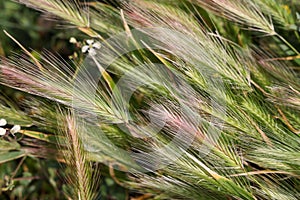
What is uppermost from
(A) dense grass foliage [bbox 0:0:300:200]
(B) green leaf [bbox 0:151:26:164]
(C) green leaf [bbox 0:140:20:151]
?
(A) dense grass foliage [bbox 0:0:300:200]

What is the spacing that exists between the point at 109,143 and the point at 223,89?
22 centimetres

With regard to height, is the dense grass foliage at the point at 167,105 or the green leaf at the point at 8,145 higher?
the dense grass foliage at the point at 167,105

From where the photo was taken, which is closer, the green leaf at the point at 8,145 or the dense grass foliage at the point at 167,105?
the dense grass foliage at the point at 167,105

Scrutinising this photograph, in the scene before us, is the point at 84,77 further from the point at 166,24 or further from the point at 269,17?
the point at 269,17

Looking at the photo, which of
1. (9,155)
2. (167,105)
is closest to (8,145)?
(9,155)

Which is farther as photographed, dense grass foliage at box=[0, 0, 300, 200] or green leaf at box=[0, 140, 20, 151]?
green leaf at box=[0, 140, 20, 151]

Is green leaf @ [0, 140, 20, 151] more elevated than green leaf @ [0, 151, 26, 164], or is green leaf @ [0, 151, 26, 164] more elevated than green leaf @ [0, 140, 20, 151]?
green leaf @ [0, 140, 20, 151]

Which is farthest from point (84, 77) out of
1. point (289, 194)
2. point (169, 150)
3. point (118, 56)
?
point (289, 194)

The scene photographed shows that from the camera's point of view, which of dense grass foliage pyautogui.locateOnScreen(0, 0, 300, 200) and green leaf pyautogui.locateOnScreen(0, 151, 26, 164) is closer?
dense grass foliage pyautogui.locateOnScreen(0, 0, 300, 200)

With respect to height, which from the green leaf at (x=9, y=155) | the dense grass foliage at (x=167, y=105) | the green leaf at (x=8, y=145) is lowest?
the green leaf at (x=9, y=155)

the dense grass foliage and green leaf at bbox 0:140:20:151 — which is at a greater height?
the dense grass foliage

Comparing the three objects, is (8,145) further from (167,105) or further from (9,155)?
(167,105)

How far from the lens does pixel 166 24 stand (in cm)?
86

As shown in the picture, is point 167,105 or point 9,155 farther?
point 9,155
